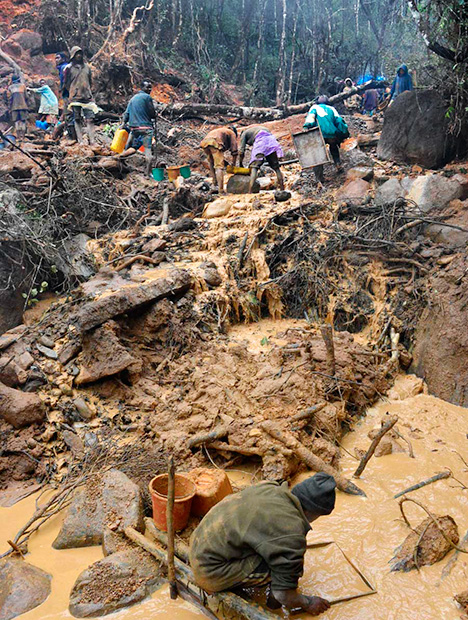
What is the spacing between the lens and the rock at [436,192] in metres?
6.62

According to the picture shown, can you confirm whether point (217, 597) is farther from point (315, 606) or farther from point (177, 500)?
point (177, 500)

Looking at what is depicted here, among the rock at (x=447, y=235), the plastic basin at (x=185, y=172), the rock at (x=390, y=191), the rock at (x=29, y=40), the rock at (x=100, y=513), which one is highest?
the rock at (x=29, y=40)

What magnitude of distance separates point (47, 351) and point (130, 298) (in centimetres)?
119

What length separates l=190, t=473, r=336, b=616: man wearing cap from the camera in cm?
229

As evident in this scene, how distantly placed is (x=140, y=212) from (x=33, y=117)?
24.6 feet

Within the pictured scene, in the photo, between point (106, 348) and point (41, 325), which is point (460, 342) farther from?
point (41, 325)

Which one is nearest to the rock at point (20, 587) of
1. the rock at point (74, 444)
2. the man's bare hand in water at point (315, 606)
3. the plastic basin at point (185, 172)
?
the rock at point (74, 444)

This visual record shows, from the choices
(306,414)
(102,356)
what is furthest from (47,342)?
(306,414)

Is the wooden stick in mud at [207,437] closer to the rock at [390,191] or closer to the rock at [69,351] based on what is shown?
the rock at [69,351]

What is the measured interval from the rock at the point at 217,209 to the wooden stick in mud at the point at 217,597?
221 inches

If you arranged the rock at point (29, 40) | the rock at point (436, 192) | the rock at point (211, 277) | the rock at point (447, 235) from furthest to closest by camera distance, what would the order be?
the rock at point (29, 40)
the rock at point (436, 192)
the rock at point (211, 277)
the rock at point (447, 235)

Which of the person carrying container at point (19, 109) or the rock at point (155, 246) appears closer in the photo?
the rock at point (155, 246)

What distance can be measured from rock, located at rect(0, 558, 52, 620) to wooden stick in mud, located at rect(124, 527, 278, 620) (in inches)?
24.7

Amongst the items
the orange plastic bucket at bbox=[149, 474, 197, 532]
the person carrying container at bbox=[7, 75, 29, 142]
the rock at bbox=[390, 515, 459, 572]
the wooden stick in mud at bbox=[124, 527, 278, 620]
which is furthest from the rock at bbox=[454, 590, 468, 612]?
the person carrying container at bbox=[7, 75, 29, 142]
